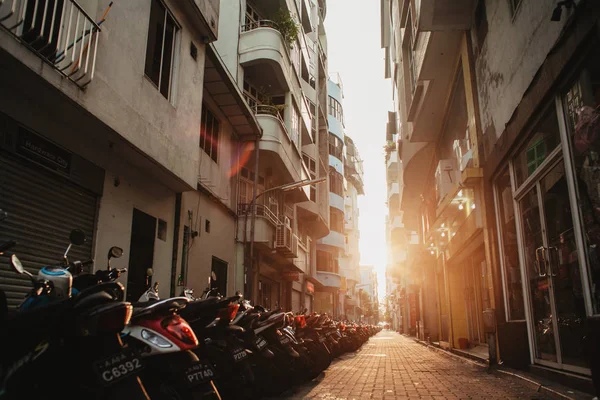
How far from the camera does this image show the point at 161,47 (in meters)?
10.1

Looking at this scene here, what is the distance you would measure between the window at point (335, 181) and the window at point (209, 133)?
22962 mm

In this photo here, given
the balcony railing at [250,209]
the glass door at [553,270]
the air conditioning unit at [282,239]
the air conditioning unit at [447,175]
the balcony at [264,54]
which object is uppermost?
the balcony at [264,54]

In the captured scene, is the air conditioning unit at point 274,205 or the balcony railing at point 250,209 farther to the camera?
the air conditioning unit at point 274,205

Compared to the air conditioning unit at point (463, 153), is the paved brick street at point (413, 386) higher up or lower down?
lower down

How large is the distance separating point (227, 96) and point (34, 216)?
8.67 meters

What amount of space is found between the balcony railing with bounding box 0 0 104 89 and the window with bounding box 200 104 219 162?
22.5 feet

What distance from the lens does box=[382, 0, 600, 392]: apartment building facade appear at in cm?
564

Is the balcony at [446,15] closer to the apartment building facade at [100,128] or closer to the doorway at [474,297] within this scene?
the apartment building facade at [100,128]

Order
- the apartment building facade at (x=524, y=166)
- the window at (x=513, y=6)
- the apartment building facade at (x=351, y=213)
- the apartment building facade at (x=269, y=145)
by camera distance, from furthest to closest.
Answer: the apartment building facade at (x=351, y=213) < the apartment building facade at (x=269, y=145) < the window at (x=513, y=6) < the apartment building facade at (x=524, y=166)

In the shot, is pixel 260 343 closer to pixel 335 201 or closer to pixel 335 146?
pixel 335 201

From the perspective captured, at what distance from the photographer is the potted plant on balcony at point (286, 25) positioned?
19.6 m

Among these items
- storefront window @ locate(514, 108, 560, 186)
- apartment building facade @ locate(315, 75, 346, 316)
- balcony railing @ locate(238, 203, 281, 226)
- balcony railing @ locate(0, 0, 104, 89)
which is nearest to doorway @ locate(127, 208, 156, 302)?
balcony railing @ locate(0, 0, 104, 89)

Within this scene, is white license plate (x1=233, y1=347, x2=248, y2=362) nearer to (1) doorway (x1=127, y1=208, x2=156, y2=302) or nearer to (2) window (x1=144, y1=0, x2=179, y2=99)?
(1) doorway (x1=127, y1=208, x2=156, y2=302)

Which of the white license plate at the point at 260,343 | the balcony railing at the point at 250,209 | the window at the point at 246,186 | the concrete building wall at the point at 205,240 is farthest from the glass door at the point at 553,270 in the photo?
the window at the point at 246,186
